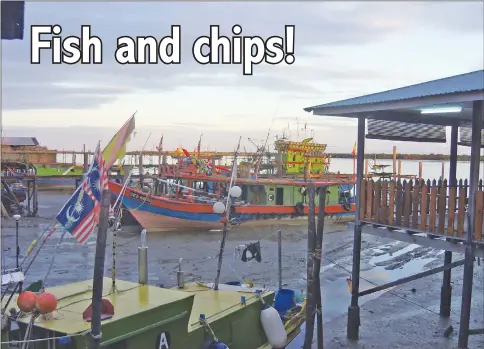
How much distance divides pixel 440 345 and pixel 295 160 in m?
28.6

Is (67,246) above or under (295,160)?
under

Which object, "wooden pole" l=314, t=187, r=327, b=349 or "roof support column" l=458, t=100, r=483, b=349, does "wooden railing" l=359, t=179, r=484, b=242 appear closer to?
"roof support column" l=458, t=100, r=483, b=349

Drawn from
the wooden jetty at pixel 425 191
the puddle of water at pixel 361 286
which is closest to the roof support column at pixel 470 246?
the wooden jetty at pixel 425 191

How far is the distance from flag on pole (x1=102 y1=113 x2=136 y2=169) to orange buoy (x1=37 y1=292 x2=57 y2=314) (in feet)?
6.56

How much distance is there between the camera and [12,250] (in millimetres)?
20188

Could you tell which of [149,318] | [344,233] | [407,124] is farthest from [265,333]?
[344,233]

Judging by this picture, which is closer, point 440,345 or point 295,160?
point 440,345

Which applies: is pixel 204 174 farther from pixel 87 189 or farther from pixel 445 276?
pixel 87 189

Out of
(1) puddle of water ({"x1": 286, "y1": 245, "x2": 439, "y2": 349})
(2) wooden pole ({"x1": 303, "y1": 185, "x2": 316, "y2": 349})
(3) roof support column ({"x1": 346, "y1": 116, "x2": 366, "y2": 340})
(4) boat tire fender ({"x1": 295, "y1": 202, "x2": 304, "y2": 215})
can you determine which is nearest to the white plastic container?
(2) wooden pole ({"x1": 303, "y1": 185, "x2": 316, "y2": 349})

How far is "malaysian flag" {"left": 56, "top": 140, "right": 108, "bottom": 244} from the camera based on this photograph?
6477 mm

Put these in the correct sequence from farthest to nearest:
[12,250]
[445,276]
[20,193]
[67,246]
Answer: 1. [20,193]
2. [67,246]
3. [12,250]
4. [445,276]

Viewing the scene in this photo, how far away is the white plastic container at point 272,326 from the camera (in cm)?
911

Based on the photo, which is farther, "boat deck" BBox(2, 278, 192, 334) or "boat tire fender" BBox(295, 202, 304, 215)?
"boat tire fender" BBox(295, 202, 304, 215)

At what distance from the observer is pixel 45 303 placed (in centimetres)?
584
